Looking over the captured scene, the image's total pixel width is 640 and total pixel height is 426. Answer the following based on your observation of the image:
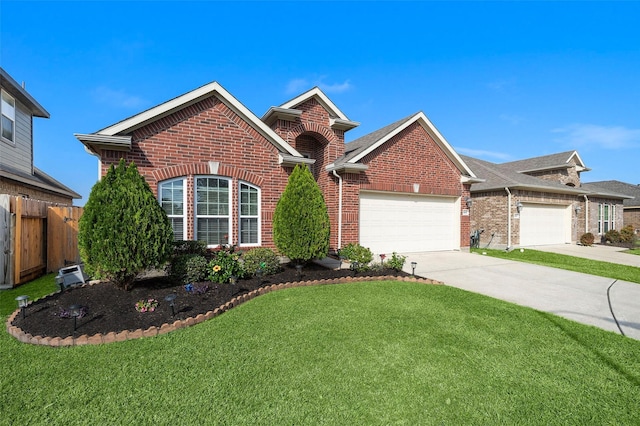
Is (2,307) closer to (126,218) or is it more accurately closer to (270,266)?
(126,218)

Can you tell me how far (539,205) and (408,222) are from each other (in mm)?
9844

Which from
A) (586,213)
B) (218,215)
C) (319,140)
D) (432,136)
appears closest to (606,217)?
(586,213)

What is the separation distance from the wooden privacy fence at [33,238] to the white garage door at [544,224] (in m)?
20.2

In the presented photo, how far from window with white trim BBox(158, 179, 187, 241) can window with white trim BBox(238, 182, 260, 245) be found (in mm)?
1608

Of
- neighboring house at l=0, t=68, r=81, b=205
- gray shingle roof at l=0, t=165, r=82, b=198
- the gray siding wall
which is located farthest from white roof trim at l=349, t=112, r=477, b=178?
the gray siding wall

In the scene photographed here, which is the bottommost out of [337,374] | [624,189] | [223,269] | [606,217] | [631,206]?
[337,374]

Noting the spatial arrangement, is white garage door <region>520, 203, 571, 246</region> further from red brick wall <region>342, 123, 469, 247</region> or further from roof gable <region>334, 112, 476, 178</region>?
roof gable <region>334, 112, 476, 178</region>

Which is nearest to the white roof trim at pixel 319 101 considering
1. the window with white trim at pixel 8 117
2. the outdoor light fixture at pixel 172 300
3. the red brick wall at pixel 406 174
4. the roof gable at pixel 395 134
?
the roof gable at pixel 395 134

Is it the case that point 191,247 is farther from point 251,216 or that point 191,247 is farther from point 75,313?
point 75,313

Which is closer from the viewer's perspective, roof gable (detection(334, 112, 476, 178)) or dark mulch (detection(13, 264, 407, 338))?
dark mulch (detection(13, 264, 407, 338))

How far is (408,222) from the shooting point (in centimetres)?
1245

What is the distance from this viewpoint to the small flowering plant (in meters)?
4.91

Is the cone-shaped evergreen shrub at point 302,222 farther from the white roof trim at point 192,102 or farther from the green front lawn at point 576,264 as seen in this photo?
the green front lawn at point 576,264

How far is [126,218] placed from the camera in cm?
547
